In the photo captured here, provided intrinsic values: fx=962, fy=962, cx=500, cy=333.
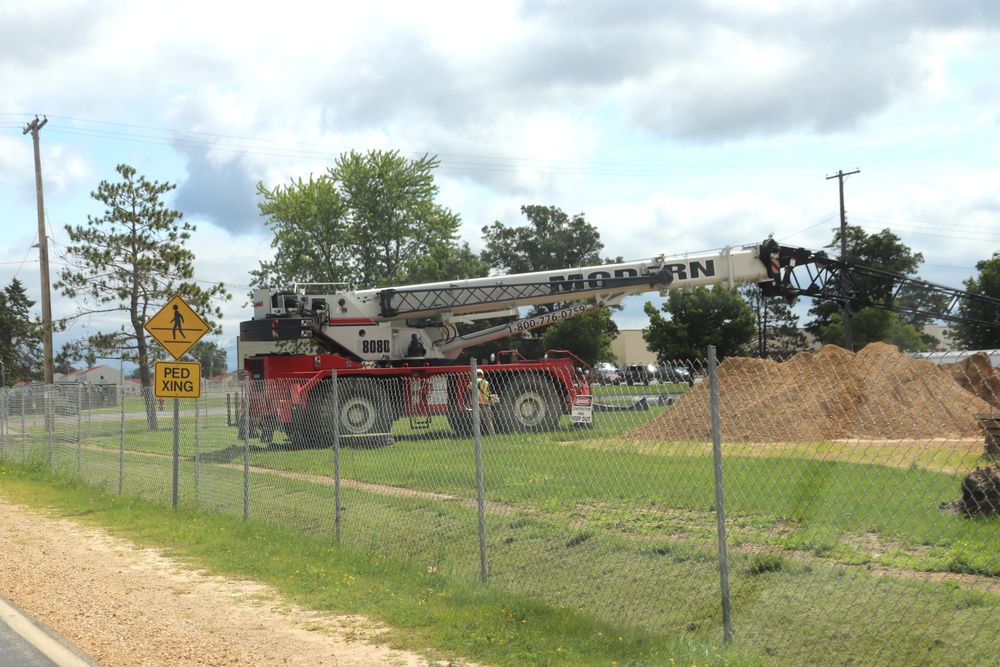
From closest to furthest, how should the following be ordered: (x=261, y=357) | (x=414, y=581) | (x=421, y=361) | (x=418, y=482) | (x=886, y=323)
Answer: (x=414, y=581) < (x=418, y=482) < (x=261, y=357) < (x=421, y=361) < (x=886, y=323)

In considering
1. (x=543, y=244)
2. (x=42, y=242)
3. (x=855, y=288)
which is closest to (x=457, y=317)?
(x=855, y=288)

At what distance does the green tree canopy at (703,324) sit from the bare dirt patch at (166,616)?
128ft

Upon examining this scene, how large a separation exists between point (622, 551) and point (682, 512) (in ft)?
3.72

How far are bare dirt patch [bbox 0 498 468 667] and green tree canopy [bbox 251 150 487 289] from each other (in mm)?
33860

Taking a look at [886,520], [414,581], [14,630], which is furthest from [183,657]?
[886,520]

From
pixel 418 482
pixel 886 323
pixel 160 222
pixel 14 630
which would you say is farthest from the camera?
pixel 886 323

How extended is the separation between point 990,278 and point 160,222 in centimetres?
3077

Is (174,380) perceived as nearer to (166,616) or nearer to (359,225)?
(166,616)

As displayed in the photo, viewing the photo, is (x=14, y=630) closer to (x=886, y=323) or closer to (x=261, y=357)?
(x=261, y=357)

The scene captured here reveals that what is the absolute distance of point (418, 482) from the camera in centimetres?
967

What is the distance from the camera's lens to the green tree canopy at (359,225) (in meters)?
44.1

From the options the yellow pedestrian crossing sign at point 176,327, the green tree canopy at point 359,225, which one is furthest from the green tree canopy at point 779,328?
the yellow pedestrian crossing sign at point 176,327

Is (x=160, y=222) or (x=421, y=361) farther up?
(x=160, y=222)

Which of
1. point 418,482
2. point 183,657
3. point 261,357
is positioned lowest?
point 183,657
